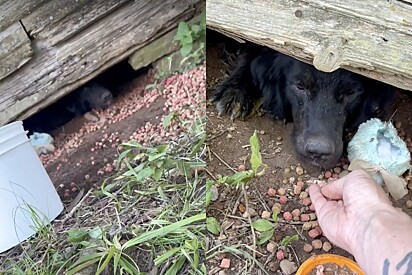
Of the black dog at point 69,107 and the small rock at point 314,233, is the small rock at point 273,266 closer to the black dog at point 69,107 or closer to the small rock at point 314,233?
the small rock at point 314,233

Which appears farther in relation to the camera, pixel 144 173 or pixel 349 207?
pixel 144 173

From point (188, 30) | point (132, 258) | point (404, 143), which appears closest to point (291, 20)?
point (188, 30)

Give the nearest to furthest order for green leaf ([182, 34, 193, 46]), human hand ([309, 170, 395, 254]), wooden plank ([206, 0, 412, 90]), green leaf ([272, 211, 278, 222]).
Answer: human hand ([309, 170, 395, 254]), wooden plank ([206, 0, 412, 90]), green leaf ([272, 211, 278, 222]), green leaf ([182, 34, 193, 46])

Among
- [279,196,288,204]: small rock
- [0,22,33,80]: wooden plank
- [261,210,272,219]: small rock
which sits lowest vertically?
[261,210,272,219]: small rock

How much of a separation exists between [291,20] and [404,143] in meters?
0.34

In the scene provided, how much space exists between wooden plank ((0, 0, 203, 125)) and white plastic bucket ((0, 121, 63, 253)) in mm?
73

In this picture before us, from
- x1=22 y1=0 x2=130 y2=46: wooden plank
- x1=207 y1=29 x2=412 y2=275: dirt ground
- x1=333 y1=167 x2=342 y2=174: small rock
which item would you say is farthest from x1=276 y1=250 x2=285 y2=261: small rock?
x1=22 y1=0 x2=130 y2=46: wooden plank

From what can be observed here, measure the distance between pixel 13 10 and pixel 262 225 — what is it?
566 millimetres

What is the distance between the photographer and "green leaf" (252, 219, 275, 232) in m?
0.95

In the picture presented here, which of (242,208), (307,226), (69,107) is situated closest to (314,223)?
(307,226)

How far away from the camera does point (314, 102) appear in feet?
3.65

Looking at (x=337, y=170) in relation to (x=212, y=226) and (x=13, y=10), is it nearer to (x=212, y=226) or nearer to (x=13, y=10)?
(x=212, y=226)

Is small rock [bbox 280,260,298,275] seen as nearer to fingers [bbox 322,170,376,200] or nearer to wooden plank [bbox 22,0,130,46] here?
fingers [bbox 322,170,376,200]

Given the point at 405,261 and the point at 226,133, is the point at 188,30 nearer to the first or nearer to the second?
the point at 226,133
